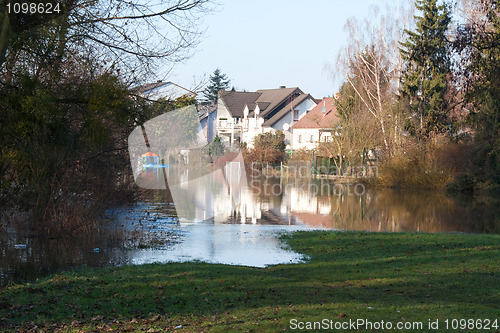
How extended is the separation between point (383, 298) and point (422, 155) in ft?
109

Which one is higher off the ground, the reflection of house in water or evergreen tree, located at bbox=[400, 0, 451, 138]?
evergreen tree, located at bbox=[400, 0, 451, 138]

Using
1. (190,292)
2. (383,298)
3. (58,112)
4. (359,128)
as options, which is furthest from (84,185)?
(359,128)

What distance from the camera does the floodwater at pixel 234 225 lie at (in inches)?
523

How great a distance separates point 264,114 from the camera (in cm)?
9094

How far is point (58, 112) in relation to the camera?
13164mm

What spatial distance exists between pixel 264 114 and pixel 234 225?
7092 centimetres

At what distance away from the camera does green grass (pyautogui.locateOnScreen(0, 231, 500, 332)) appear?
7.68 m

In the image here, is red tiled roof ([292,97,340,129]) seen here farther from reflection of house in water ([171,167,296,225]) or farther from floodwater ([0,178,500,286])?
reflection of house in water ([171,167,296,225])

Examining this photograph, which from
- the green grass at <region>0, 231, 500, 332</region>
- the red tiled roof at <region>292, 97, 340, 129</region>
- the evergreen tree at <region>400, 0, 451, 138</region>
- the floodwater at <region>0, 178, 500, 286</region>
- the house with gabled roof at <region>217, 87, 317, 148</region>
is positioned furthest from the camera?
the house with gabled roof at <region>217, 87, 317, 148</region>

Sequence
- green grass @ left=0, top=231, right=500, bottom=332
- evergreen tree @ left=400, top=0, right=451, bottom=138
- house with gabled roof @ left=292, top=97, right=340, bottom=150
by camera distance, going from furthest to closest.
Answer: house with gabled roof @ left=292, top=97, right=340, bottom=150 < evergreen tree @ left=400, top=0, right=451, bottom=138 < green grass @ left=0, top=231, right=500, bottom=332

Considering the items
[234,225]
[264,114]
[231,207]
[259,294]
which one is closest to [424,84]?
[231,207]

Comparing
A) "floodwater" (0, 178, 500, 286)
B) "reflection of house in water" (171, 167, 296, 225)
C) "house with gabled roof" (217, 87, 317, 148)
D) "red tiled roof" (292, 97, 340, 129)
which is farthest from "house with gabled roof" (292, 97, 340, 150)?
"reflection of house in water" (171, 167, 296, 225)

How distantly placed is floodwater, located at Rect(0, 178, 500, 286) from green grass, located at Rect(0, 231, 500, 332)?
1.69 meters

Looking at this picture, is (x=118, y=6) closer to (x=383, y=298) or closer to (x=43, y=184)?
(x=43, y=184)
